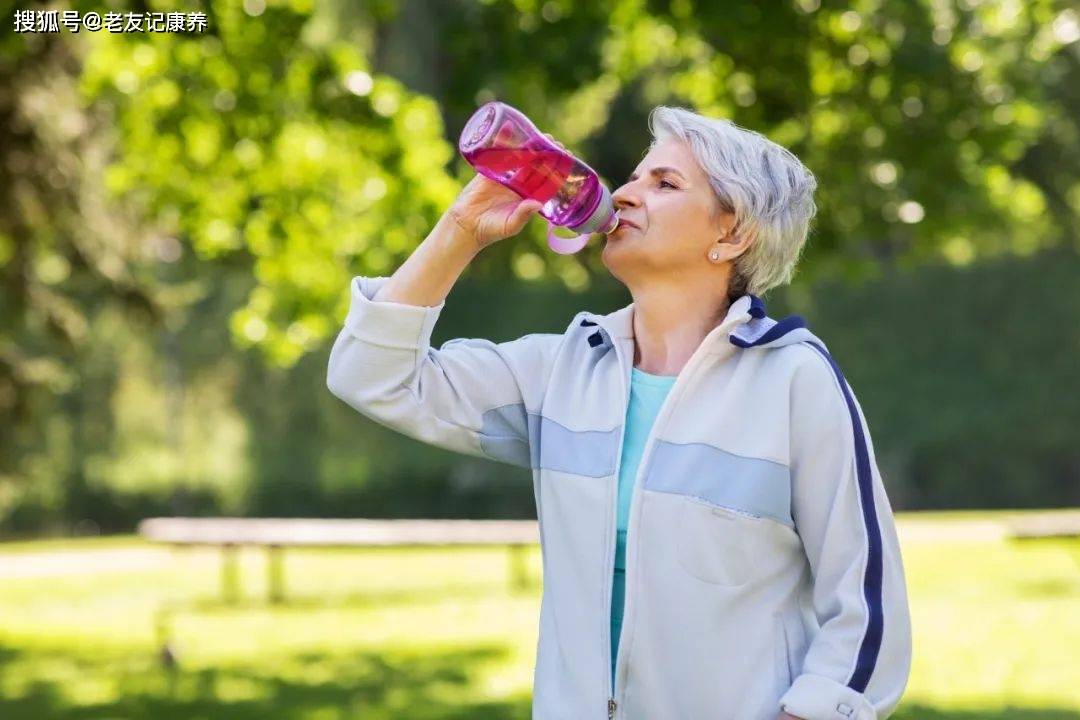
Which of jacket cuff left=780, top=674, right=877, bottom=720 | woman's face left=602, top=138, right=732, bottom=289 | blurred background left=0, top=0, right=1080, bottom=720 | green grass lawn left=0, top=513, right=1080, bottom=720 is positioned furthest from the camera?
blurred background left=0, top=0, right=1080, bottom=720

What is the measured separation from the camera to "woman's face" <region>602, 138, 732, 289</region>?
270cm

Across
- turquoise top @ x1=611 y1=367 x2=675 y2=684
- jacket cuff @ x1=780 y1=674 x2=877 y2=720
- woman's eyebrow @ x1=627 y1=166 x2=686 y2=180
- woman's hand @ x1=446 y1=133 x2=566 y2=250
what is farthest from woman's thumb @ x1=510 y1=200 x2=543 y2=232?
jacket cuff @ x1=780 y1=674 x2=877 y2=720

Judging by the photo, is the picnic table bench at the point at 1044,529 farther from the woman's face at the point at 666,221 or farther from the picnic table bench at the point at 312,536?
the woman's face at the point at 666,221

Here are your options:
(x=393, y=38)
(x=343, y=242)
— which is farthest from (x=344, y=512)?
(x=343, y=242)

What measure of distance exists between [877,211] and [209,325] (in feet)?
39.6

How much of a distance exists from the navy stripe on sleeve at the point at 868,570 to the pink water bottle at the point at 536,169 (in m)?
0.56

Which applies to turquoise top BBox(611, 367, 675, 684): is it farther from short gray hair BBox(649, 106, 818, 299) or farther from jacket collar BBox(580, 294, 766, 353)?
short gray hair BBox(649, 106, 818, 299)

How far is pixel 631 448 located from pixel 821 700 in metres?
0.50

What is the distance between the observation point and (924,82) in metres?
8.67

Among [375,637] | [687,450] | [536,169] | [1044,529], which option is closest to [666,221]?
[536,169]

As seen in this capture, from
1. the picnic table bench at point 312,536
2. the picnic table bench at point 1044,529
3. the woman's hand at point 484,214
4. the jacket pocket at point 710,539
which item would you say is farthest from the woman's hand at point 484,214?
the picnic table bench at point 1044,529

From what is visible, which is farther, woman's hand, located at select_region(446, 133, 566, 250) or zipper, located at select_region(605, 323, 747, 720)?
woman's hand, located at select_region(446, 133, 566, 250)

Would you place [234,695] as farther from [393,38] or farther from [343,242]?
[393,38]

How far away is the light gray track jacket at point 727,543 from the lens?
8.17ft
